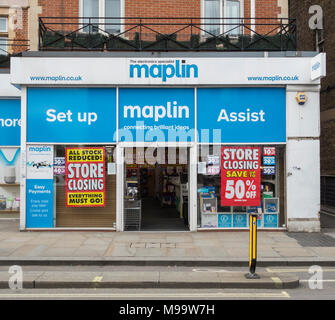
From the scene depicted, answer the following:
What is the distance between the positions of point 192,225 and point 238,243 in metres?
1.79

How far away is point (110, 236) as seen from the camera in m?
9.85

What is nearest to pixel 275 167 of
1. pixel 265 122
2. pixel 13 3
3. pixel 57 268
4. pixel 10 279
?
pixel 265 122

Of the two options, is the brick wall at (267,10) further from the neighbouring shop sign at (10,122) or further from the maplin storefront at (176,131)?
the neighbouring shop sign at (10,122)

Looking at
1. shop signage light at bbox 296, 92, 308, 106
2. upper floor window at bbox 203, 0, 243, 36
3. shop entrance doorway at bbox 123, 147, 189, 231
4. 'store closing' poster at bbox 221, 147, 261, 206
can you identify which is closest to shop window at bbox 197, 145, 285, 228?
'store closing' poster at bbox 221, 147, 261, 206

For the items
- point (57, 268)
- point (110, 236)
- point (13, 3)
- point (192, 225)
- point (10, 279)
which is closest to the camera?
point (10, 279)

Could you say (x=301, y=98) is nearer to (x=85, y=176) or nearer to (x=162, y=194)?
(x=85, y=176)

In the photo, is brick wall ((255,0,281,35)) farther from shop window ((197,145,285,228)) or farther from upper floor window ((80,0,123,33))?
upper floor window ((80,0,123,33))

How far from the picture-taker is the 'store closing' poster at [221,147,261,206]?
10594mm

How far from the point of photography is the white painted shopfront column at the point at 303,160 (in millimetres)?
10438

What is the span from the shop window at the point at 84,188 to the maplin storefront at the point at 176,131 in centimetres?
3

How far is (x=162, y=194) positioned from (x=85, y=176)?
588 centimetres

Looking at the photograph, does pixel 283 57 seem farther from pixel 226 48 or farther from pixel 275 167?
pixel 275 167

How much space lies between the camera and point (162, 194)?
52.1 feet

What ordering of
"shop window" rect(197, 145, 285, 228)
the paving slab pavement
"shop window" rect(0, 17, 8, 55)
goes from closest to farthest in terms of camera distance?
the paving slab pavement
"shop window" rect(197, 145, 285, 228)
"shop window" rect(0, 17, 8, 55)
